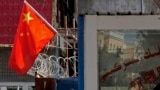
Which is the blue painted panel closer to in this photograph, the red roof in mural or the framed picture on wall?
the framed picture on wall

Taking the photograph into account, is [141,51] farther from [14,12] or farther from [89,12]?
[14,12]

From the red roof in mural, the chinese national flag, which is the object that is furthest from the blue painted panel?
the red roof in mural

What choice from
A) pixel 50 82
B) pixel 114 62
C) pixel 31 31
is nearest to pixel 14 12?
pixel 31 31

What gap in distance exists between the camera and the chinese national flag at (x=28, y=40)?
893 centimetres

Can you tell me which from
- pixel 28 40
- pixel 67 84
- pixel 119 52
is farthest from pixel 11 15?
pixel 119 52

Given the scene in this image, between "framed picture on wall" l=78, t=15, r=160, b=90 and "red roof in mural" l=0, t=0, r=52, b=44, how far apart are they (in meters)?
11.2

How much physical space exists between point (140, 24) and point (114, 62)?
40cm

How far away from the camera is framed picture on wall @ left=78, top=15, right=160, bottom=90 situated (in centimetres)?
429

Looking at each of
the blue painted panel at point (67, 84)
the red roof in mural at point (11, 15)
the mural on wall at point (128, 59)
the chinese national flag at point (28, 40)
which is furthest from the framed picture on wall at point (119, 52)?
the red roof in mural at point (11, 15)

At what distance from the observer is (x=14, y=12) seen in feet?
51.9

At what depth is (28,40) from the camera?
971 centimetres

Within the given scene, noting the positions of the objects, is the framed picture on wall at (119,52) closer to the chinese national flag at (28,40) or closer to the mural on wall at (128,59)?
the mural on wall at (128,59)

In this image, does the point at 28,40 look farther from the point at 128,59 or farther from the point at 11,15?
the point at 11,15

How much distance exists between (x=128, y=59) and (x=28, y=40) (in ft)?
18.2
